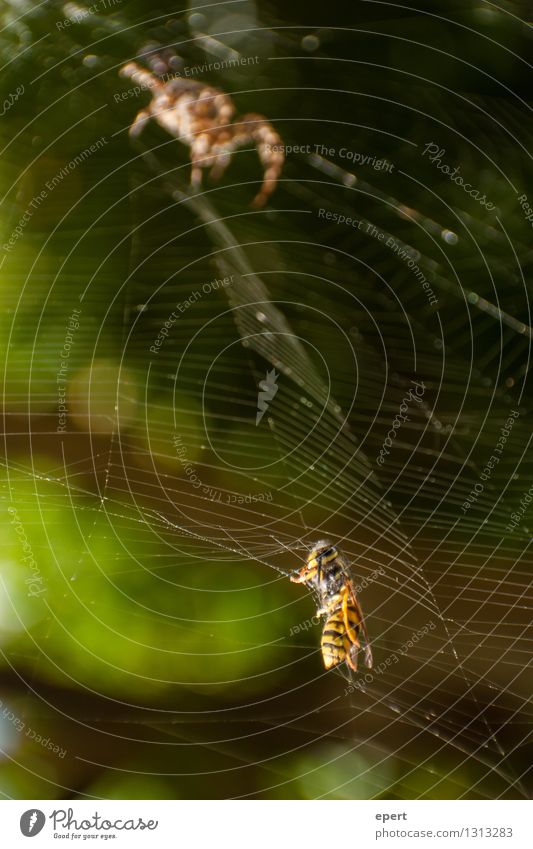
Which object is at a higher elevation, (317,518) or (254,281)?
(254,281)

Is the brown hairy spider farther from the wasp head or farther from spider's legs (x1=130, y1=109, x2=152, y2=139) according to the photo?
the wasp head

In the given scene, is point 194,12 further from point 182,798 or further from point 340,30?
point 182,798

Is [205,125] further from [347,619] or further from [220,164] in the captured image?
[347,619]

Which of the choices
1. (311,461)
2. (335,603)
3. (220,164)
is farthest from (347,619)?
(220,164)

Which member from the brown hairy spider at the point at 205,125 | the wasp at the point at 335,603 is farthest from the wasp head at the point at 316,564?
the brown hairy spider at the point at 205,125

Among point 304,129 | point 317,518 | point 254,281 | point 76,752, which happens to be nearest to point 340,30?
point 304,129

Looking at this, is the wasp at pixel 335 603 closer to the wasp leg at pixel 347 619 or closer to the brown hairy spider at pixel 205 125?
the wasp leg at pixel 347 619
